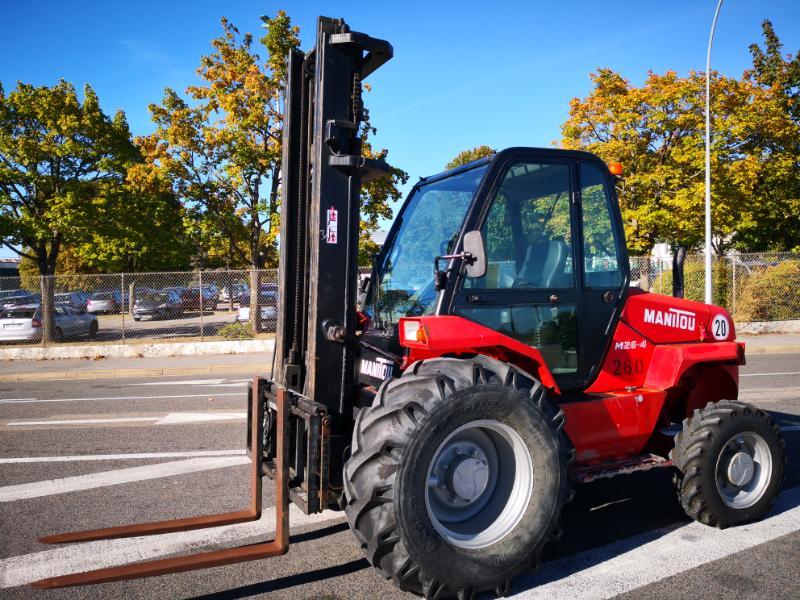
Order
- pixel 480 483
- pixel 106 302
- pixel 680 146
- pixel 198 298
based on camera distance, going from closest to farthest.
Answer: pixel 480 483
pixel 198 298
pixel 106 302
pixel 680 146

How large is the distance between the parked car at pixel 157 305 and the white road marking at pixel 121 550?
15898mm

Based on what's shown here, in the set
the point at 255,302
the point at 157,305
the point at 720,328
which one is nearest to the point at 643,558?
the point at 720,328

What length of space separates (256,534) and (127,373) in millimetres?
12184

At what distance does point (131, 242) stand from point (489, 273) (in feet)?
69.9

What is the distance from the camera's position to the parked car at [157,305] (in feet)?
61.1

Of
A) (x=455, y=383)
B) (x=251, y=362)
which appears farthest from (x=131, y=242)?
(x=455, y=383)

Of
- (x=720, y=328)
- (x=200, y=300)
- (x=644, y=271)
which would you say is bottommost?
(x=200, y=300)

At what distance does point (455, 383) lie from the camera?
3068mm

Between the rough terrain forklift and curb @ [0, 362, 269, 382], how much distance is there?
1088 cm

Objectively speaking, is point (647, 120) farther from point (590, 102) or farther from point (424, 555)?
point (424, 555)

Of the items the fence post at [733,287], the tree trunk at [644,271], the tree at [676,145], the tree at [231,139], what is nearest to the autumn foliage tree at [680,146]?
the tree at [676,145]

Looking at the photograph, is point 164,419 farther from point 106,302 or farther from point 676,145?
point 676,145

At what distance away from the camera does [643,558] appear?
11.8 feet

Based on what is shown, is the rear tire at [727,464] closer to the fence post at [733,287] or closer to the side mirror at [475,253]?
the side mirror at [475,253]
